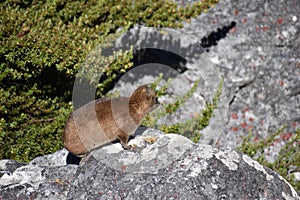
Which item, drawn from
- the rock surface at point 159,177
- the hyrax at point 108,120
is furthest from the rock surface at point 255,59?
the hyrax at point 108,120

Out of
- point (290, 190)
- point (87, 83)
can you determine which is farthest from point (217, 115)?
point (290, 190)

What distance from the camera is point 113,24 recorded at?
676 cm

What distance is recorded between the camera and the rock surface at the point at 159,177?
3551 millimetres

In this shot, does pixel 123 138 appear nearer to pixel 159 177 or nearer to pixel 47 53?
pixel 159 177

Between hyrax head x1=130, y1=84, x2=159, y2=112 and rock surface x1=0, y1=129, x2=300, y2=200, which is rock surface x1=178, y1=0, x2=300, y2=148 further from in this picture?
hyrax head x1=130, y1=84, x2=159, y2=112

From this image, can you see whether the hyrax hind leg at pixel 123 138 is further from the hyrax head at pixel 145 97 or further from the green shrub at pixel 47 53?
the green shrub at pixel 47 53

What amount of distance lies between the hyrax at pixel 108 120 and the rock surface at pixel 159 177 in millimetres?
126

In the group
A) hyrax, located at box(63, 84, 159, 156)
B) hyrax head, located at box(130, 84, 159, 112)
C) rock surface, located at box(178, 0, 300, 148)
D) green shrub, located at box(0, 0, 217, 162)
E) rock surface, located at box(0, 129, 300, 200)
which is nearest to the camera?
rock surface, located at box(0, 129, 300, 200)

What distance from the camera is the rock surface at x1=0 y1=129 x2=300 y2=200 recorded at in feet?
11.6

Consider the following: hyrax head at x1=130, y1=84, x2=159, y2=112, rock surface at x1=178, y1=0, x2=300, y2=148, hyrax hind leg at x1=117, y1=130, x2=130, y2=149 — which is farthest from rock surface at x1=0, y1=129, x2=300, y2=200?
rock surface at x1=178, y1=0, x2=300, y2=148

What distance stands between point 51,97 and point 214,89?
8.82ft

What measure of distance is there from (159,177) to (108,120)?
791 millimetres

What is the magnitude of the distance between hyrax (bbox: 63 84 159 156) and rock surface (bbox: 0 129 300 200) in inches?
4.9

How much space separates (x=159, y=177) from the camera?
3605 millimetres
